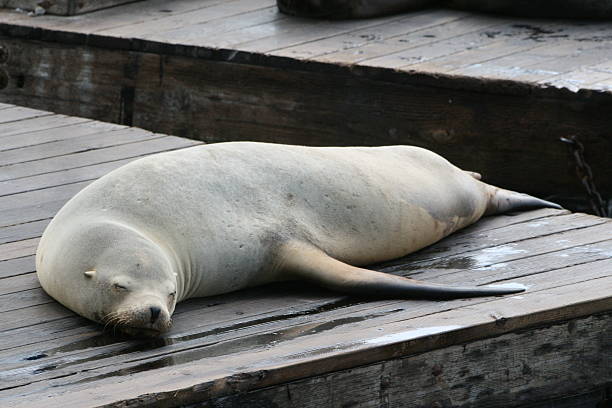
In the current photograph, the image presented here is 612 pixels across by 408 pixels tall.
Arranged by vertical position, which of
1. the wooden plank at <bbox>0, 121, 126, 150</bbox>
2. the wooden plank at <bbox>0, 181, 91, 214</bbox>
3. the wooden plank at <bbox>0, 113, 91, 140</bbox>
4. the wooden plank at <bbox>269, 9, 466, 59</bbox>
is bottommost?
the wooden plank at <bbox>0, 113, 91, 140</bbox>

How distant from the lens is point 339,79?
5.85 metres

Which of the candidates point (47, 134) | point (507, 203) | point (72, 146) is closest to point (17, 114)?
point (47, 134)

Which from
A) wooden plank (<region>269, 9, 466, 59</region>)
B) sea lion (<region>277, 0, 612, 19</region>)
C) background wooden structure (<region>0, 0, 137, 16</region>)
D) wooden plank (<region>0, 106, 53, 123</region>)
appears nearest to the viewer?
wooden plank (<region>0, 106, 53, 123</region>)

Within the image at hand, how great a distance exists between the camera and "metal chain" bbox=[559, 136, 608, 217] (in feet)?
16.9

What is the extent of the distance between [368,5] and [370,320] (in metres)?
3.77

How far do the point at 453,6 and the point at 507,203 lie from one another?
267 centimetres

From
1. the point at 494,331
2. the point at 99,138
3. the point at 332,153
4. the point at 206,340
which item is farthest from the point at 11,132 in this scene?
the point at 494,331

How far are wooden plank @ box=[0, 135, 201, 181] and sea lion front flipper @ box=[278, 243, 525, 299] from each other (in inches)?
62.3

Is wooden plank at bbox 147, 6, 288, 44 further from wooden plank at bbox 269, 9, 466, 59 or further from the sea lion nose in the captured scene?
the sea lion nose

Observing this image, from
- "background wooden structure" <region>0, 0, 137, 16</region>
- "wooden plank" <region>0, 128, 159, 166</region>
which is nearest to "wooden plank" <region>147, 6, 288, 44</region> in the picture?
"background wooden structure" <region>0, 0, 137, 16</region>

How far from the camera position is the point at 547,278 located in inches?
139

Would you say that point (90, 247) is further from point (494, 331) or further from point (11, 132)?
point (11, 132)

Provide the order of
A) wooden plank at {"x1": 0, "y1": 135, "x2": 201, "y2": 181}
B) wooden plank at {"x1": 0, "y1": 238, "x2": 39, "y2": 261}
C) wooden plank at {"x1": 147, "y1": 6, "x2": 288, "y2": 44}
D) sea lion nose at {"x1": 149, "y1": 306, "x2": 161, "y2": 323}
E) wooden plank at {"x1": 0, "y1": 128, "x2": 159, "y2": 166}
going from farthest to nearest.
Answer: wooden plank at {"x1": 147, "y1": 6, "x2": 288, "y2": 44}
wooden plank at {"x1": 0, "y1": 128, "x2": 159, "y2": 166}
wooden plank at {"x1": 0, "y1": 135, "x2": 201, "y2": 181}
wooden plank at {"x1": 0, "y1": 238, "x2": 39, "y2": 261}
sea lion nose at {"x1": 149, "y1": 306, "x2": 161, "y2": 323}

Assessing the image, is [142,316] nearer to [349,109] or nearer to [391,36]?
[349,109]
